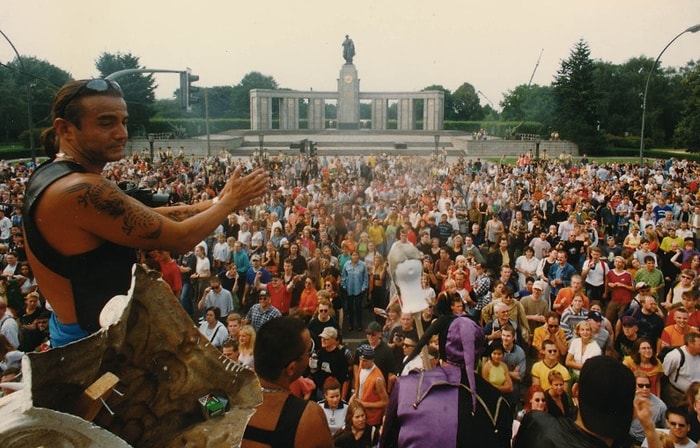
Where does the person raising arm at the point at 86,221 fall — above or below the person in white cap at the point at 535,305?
above

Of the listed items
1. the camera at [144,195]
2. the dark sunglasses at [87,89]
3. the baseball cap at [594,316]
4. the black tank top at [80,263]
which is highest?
the dark sunglasses at [87,89]

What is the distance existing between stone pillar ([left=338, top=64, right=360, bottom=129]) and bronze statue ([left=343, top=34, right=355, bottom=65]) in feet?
2.69

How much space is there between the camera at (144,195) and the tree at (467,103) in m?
115

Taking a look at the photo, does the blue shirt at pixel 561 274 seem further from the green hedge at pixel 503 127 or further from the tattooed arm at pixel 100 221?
the green hedge at pixel 503 127

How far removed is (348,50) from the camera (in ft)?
233

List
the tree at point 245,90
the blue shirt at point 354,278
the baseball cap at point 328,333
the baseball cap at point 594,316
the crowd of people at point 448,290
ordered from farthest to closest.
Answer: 1. the tree at point 245,90
2. the blue shirt at point 354,278
3. the baseball cap at point 594,316
4. the baseball cap at point 328,333
5. the crowd of people at point 448,290

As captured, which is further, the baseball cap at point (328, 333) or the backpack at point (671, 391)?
the baseball cap at point (328, 333)

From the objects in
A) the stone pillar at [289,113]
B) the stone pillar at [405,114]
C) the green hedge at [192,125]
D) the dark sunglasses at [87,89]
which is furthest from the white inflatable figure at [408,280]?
the stone pillar at [289,113]

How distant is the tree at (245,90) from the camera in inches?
4424

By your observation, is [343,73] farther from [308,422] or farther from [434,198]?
[308,422]

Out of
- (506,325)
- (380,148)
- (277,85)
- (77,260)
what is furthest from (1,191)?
A: (277,85)

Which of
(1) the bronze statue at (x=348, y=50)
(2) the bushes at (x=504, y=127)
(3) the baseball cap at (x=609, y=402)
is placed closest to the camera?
(3) the baseball cap at (x=609, y=402)

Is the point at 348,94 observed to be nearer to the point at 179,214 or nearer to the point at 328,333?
the point at 328,333

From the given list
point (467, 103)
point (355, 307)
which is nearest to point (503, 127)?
point (467, 103)
